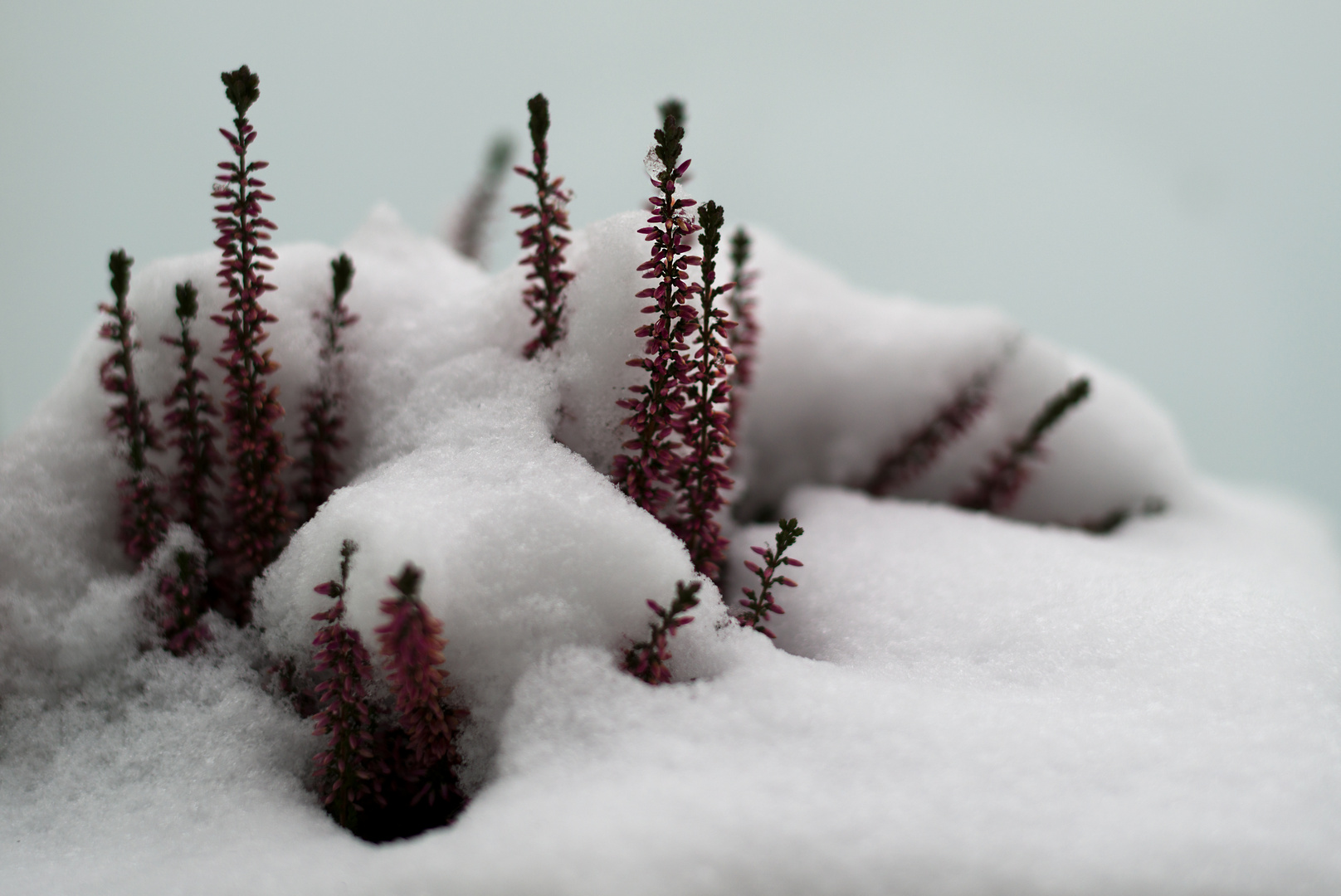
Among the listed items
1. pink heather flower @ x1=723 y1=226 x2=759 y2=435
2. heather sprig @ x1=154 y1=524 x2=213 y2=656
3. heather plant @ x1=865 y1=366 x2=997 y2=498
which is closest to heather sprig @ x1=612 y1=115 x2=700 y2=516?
pink heather flower @ x1=723 y1=226 x2=759 y2=435

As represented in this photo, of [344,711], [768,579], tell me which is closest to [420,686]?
[344,711]

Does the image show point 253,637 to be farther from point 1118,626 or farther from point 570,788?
point 1118,626

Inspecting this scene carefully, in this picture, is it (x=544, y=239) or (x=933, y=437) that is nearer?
(x=544, y=239)

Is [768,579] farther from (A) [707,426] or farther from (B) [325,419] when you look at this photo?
(B) [325,419]

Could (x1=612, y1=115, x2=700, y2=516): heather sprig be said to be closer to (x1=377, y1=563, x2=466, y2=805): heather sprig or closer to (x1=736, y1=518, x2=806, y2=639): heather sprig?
(x1=736, y1=518, x2=806, y2=639): heather sprig

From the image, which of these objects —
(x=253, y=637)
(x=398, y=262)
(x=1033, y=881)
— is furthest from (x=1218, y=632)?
(x=398, y=262)
